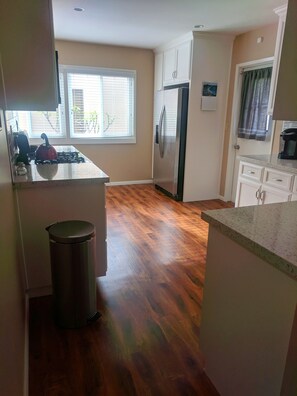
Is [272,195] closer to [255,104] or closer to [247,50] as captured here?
[255,104]

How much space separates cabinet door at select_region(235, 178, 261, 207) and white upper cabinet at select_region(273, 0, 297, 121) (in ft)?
5.88

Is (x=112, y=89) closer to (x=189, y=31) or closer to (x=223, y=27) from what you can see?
(x=189, y=31)

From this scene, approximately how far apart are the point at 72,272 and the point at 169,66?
415cm

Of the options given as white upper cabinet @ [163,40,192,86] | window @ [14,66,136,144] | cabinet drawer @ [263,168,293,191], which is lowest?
cabinet drawer @ [263,168,293,191]

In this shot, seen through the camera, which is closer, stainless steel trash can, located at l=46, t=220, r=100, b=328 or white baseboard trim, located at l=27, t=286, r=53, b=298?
stainless steel trash can, located at l=46, t=220, r=100, b=328

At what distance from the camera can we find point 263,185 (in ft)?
9.98


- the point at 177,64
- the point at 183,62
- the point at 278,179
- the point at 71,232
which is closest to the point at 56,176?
the point at 71,232

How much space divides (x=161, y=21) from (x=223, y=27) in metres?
0.87

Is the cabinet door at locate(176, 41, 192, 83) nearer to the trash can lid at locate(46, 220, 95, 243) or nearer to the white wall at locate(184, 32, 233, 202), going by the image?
the white wall at locate(184, 32, 233, 202)

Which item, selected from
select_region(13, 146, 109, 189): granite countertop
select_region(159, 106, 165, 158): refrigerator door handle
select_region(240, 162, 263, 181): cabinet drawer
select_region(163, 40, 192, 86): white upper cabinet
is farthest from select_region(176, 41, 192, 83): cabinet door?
select_region(13, 146, 109, 189): granite countertop

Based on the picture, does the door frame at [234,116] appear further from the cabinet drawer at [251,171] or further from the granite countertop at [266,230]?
the granite countertop at [266,230]

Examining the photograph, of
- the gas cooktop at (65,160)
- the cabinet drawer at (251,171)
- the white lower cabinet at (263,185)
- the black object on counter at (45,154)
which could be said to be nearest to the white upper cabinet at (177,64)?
the cabinet drawer at (251,171)

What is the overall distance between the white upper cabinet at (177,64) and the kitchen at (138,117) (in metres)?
0.55

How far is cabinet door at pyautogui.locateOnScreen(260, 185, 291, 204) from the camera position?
2.77 m
